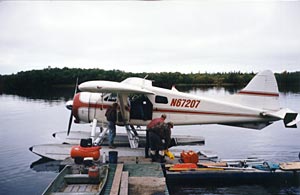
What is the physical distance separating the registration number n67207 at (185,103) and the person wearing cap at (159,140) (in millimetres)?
1334

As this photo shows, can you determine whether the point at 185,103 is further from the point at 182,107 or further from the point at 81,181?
the point at 81,181

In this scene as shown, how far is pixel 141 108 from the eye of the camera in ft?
29.7

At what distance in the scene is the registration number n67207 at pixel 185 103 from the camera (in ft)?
28.9

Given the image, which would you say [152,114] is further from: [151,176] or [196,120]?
[151,176]

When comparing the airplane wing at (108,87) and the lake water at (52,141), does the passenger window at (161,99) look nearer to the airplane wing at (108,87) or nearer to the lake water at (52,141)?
the airplane wing at (108,87)

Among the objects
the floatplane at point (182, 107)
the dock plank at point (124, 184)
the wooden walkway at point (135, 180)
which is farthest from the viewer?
the floatplane at point (182, 107)

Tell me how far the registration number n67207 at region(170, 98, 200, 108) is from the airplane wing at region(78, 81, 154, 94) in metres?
0.66

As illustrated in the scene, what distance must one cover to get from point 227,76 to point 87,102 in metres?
19.8

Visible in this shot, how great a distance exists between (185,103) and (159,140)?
5.64 feet

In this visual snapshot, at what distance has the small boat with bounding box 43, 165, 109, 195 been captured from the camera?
5.67 meters

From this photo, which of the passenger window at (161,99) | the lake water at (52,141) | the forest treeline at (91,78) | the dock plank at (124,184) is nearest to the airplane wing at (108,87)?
the passenger window at (161,99)

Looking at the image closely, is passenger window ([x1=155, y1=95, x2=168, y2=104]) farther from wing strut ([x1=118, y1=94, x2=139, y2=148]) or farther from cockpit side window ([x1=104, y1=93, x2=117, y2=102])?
cockpit side window ([x1=104, y1=93, x2=117, y2=102])

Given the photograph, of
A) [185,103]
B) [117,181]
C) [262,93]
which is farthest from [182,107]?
[117,181]

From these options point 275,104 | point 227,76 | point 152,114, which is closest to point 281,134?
point 275,104
